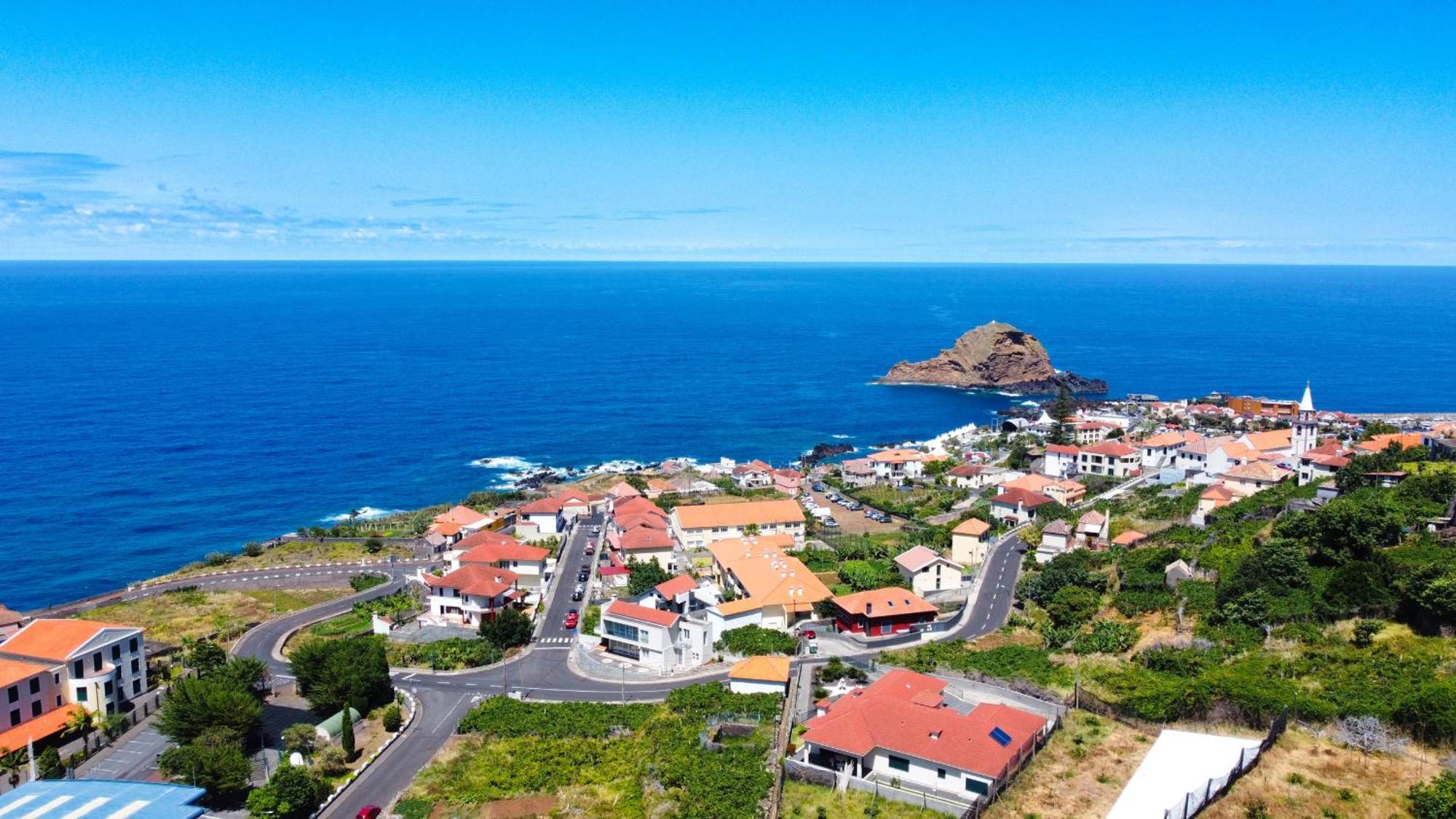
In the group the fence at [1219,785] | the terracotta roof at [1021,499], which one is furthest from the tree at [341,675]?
the terracotta roof at [1021,499]

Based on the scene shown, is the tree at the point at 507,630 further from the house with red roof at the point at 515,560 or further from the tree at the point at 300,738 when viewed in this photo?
Answer: the tree at the point at 300,738

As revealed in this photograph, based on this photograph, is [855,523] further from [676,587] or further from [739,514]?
[676,587]

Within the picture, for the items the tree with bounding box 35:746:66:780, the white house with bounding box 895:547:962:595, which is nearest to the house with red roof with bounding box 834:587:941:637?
the white house with bounding box 895:547:962:595

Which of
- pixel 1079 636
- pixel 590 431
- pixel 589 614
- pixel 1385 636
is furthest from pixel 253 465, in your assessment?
pixel 1385 636

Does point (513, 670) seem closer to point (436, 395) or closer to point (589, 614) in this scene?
point (589, 614)

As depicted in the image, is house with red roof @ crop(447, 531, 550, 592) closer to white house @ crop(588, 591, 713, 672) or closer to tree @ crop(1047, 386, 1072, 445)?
white house @ crop(588, 591, 713, 672)

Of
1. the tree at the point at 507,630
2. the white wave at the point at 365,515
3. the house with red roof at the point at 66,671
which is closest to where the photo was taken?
the house with red roof at the point at 66,671
